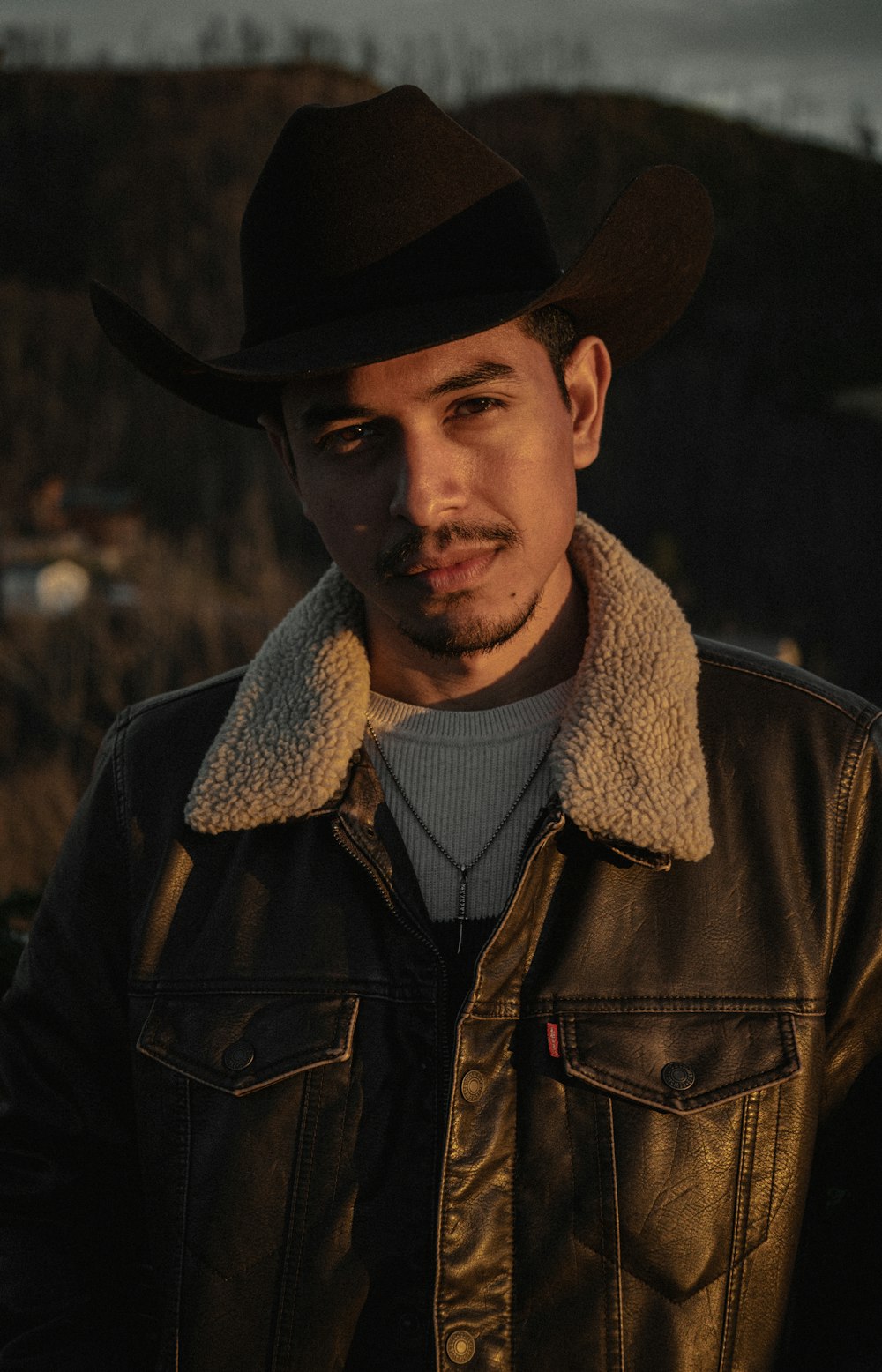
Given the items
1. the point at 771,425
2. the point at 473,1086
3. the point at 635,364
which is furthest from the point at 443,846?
the point at 635,364

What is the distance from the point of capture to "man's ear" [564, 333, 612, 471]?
218cm

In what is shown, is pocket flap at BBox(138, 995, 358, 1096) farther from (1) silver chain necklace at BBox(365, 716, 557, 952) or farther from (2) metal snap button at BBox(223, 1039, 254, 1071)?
(1) silver chain necklace at BBox(365, 716, 557, 952)

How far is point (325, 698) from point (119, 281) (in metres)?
31.6

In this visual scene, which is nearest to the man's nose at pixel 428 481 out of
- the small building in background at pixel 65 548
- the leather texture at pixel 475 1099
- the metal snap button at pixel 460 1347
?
the leather texture at pixel 475 1099

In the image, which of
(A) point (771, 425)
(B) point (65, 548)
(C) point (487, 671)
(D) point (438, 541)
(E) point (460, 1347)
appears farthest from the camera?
(A) point (771, 425)

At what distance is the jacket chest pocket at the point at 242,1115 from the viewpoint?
1808 mm

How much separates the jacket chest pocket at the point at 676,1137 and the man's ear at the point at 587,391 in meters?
0.95

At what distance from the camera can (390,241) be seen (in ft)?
6.43

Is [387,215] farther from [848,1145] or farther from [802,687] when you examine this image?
[848,1145]

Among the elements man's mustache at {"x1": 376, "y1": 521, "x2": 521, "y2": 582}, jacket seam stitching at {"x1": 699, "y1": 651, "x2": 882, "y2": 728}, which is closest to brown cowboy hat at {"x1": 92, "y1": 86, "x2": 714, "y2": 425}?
man's mustache at {"x1": 376, "y1": 521, "x2": 521, "y2": 582}

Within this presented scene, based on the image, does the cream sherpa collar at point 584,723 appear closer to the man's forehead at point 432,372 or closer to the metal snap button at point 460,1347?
the man's forehead at point 432,372

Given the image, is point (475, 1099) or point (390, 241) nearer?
point (475, 1099)

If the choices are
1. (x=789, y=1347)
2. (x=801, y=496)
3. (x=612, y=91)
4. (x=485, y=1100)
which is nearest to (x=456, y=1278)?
(x=485, y=1100)

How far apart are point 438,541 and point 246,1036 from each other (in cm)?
78
